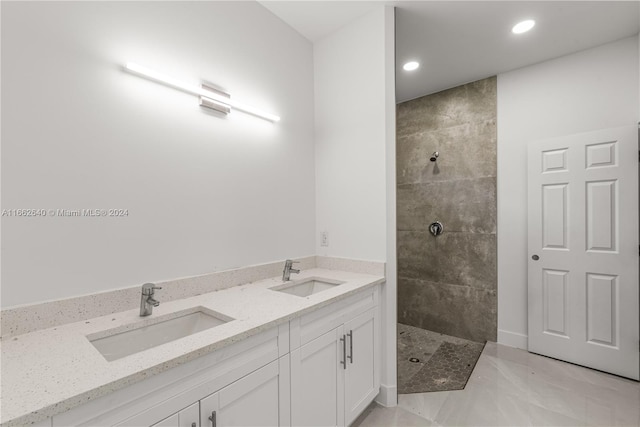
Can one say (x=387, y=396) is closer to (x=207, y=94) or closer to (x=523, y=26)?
(x=207, y=94)

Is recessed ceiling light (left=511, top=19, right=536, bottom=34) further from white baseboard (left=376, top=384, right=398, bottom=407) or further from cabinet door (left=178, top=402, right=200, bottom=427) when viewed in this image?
cabinet door (left=178, top=402, right=200, bottom=427)

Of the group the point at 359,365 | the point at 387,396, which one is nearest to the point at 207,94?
the point at 359,365

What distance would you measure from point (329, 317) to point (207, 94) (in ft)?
4.71

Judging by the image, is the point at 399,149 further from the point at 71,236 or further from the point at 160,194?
the point at 71,236

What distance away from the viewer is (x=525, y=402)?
6.45 ft

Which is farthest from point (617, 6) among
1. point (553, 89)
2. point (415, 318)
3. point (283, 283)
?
point (415, 318)

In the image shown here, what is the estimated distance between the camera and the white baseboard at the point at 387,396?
6.43 ft

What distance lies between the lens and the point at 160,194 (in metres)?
1.45

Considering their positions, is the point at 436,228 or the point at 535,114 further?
the point at 436,228

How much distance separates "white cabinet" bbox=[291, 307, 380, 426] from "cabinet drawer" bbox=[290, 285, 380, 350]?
0.03 metres

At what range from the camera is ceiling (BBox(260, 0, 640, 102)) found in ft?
6.38

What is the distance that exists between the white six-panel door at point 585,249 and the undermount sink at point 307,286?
2.03 m

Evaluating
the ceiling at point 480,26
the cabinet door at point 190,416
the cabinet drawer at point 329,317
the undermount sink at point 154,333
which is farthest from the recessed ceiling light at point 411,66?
the cabinet door at point 190,416

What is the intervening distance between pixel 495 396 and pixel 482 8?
2.76 meters
